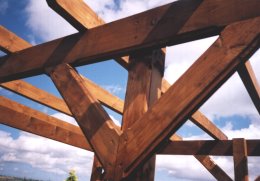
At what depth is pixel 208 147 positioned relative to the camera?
4.75 metres

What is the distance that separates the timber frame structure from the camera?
1467mm

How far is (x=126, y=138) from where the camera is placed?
1.61 meters

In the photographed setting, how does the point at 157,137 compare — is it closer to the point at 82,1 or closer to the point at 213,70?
the point at 213,70

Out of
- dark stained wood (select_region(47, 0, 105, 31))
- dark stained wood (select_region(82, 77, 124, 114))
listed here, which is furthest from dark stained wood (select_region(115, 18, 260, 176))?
dark stained wood (select_region(82, 77, 124, 114))

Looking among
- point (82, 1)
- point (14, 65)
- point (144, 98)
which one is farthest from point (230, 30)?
point (14, 65)

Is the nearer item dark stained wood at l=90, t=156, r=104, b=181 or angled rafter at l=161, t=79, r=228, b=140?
angled rafter at l=161, t=79, r=228, b=140

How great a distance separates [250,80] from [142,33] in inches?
44.7

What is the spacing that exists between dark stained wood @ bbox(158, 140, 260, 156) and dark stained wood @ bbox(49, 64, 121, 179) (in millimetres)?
3345

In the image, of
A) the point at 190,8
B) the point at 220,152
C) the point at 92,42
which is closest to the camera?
the point at 190,8

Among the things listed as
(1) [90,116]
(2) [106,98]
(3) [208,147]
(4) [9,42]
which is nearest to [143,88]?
(1) [90,116]

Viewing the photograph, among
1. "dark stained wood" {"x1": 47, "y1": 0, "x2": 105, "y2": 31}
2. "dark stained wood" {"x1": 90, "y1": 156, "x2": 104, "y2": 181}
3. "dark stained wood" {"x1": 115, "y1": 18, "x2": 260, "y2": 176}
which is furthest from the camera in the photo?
"dark stained wood" {"x1": 90, "y1": 156, "x2": 104, "y2": 181}

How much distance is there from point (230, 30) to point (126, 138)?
0.89m

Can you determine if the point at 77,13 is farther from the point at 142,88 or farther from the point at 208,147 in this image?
the point at 208,147

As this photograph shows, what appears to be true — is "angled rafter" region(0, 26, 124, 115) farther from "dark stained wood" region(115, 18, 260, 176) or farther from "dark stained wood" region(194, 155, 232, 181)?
"dark stained wood" region(194, 155, 232, 181)
